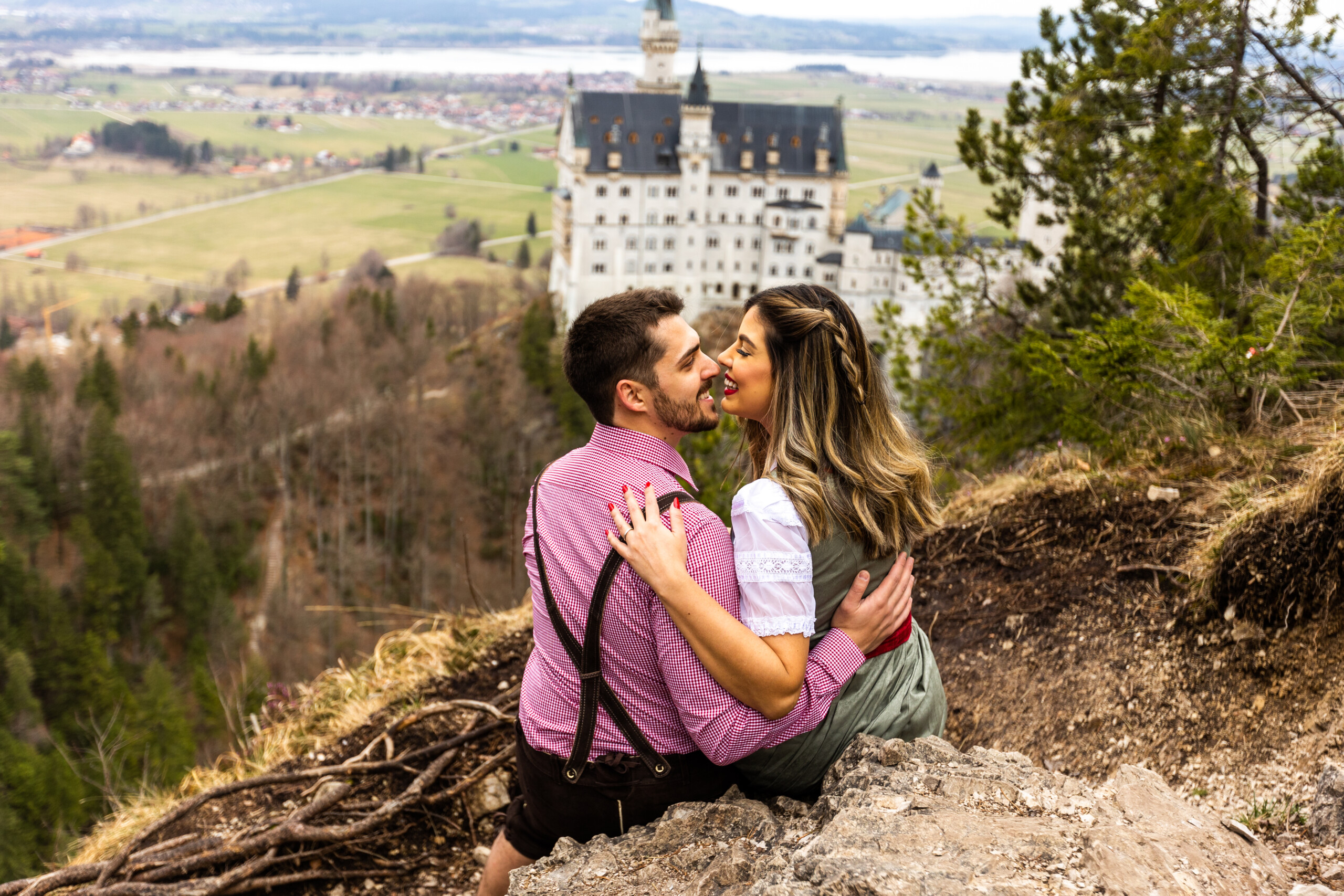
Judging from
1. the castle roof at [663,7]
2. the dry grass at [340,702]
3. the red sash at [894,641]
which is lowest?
the dry grass at [340,702]

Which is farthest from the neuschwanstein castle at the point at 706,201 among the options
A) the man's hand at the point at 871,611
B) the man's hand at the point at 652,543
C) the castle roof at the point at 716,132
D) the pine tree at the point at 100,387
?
the man's hand at the point at 652,543

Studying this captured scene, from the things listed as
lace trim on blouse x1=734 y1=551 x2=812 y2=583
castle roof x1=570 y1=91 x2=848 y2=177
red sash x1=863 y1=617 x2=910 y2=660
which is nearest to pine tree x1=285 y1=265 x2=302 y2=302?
castle roof x1=570 y1=91 x2=848 y2=177

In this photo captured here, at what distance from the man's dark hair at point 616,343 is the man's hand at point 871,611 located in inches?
36.4

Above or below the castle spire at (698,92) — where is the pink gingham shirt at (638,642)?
below

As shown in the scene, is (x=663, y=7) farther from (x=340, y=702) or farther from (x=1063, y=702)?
(x=1063, y=702)

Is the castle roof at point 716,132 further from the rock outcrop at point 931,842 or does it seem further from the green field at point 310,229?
the rock outcrop at point 931,842

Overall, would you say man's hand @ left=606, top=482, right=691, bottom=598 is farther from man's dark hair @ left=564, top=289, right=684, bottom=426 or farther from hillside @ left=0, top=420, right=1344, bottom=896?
hillside @ left=0, top=420, right=1344, bottom=896

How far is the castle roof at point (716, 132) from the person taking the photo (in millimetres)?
61000

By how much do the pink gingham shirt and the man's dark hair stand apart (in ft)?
0.55

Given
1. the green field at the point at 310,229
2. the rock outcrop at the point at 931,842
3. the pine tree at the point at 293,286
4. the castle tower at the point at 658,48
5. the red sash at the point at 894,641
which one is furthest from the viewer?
the green field at the point at 310,229

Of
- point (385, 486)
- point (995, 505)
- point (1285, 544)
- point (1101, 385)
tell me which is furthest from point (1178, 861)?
point (385, 486)

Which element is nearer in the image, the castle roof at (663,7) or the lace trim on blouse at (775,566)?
the lace trim on blouse at (775,566)

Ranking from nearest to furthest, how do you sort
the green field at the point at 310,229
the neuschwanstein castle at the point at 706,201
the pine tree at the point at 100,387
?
the pine tree at the point at 100,387
the neuschwanstein castle at the point at 706,201
the green field at the point at 310,229

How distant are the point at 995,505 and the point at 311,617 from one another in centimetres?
4549
